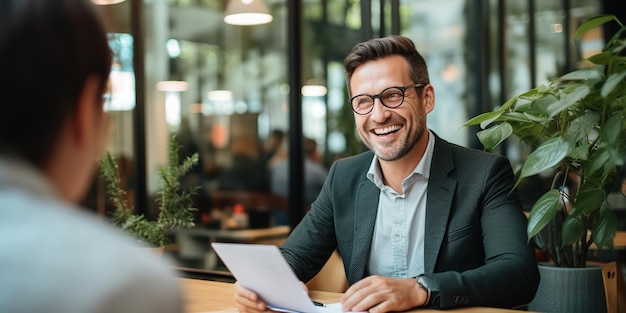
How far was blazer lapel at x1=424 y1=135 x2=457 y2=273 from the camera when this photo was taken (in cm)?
248

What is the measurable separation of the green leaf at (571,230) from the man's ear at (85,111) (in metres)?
1.98

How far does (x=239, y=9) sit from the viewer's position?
6723mm

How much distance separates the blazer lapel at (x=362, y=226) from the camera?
2.59 meters

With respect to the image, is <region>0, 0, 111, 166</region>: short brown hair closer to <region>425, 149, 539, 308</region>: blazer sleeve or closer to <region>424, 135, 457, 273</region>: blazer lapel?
<region>425, 149, 539, 308</region>: blazer sleeve

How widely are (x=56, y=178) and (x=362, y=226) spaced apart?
6.12 ft

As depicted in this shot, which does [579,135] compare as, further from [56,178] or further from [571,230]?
[56,178]

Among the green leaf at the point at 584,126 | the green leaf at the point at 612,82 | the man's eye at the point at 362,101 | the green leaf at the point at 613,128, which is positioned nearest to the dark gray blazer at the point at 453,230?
the man's eye at the point at 362,101

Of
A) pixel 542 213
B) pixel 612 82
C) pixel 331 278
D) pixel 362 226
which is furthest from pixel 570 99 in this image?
pixel 331 278

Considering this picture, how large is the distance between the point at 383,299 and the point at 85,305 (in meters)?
1.34

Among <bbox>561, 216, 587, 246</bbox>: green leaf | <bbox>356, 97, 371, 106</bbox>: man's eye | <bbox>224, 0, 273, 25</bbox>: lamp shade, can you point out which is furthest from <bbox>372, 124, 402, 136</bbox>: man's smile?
<bbox>224, 0, 273, 25</bbox>: lamp shade

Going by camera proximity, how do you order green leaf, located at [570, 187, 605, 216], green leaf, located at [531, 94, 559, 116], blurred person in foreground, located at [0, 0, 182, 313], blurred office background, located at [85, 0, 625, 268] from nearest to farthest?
blurred person in foreground, located at [0, 0, 182, 313]
green leaf, located at [531, 94, 559, 116]
green leaf, located at [570, 187, 605, 216]
blurred office background, located at [85, 0, 625, 268]

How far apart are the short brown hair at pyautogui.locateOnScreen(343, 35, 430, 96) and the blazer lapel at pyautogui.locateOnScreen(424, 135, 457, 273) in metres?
0.33

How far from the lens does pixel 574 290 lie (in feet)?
8.93

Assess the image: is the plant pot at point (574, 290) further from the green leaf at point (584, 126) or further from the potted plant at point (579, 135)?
the green leaf at point (584, 126)
